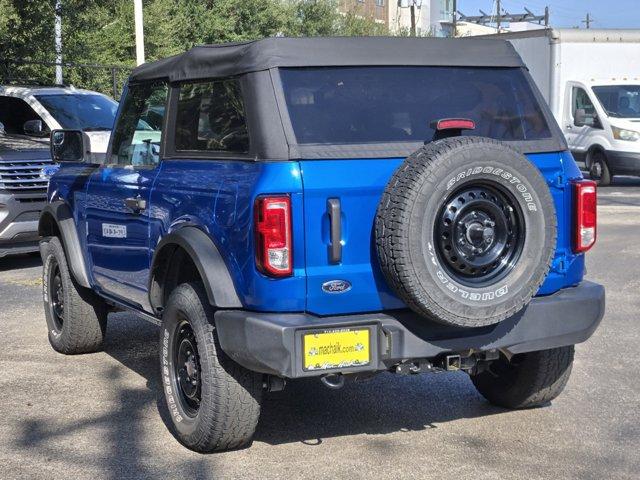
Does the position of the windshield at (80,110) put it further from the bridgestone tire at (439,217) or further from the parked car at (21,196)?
the bridgestone tire at (439,217)

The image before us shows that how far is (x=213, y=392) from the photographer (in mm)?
4949

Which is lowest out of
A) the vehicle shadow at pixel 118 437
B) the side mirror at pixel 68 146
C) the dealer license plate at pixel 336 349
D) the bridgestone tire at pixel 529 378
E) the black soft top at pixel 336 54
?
the vehicle shadow at pixel 118 437

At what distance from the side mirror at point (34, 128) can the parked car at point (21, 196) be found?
1125 millimetres

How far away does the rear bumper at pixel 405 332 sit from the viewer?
4.57m

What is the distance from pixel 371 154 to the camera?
478cm

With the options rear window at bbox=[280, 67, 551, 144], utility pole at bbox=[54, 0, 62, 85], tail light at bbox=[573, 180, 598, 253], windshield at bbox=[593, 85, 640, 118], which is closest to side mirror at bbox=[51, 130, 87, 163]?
rear window at bbox=[280, 67, 551, 144]

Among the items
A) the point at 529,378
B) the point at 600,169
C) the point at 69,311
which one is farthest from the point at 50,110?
the point at 600,169

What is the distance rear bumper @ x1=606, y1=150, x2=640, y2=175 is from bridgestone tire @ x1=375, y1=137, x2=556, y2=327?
16.0m

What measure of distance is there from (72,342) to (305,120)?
10.2 ft

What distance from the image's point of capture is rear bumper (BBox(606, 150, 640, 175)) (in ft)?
65.8

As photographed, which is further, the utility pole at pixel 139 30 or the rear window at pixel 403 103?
the utility pole at pixel 139 30

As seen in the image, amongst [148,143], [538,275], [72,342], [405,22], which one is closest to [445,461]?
[538,275]

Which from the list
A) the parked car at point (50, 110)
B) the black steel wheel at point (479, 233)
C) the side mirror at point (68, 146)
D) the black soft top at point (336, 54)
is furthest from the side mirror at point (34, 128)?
the black steel wheel at point (479, 233)

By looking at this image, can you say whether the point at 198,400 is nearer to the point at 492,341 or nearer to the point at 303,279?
the point at 303,279
